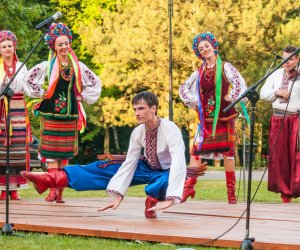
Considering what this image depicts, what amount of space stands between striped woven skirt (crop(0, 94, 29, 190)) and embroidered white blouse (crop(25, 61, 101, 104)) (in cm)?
38

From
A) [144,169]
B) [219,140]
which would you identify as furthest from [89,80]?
[144,169]

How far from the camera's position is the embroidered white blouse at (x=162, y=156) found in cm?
782

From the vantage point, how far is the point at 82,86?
10.4 metres

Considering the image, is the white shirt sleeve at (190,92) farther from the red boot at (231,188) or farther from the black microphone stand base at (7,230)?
the black microphone stand base at (7,230)

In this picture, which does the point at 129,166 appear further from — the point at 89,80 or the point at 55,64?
the point at 89,80

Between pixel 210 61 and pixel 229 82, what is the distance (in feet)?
0.95

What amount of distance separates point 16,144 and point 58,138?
649mm

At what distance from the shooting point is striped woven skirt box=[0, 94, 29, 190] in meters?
10.6

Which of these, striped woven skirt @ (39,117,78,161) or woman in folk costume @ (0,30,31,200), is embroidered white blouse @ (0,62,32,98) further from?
striped woven skirt @ (39,117,78,161)

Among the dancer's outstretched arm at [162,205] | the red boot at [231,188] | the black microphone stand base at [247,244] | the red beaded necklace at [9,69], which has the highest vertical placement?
the red beaded necklace at [9,69]

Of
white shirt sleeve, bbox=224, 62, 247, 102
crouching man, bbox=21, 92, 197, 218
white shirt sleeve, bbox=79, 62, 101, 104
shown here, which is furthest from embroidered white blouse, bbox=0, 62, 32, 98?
crouching man, bbox=21, 92, 197, 218

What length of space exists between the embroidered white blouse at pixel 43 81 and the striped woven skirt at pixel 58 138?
0.29 metres

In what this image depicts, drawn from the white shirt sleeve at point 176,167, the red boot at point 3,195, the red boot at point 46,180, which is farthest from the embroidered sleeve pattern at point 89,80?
the white shirt sleeve at point 176,167

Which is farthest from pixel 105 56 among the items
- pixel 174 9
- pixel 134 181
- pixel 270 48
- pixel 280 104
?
pixel 134 181
